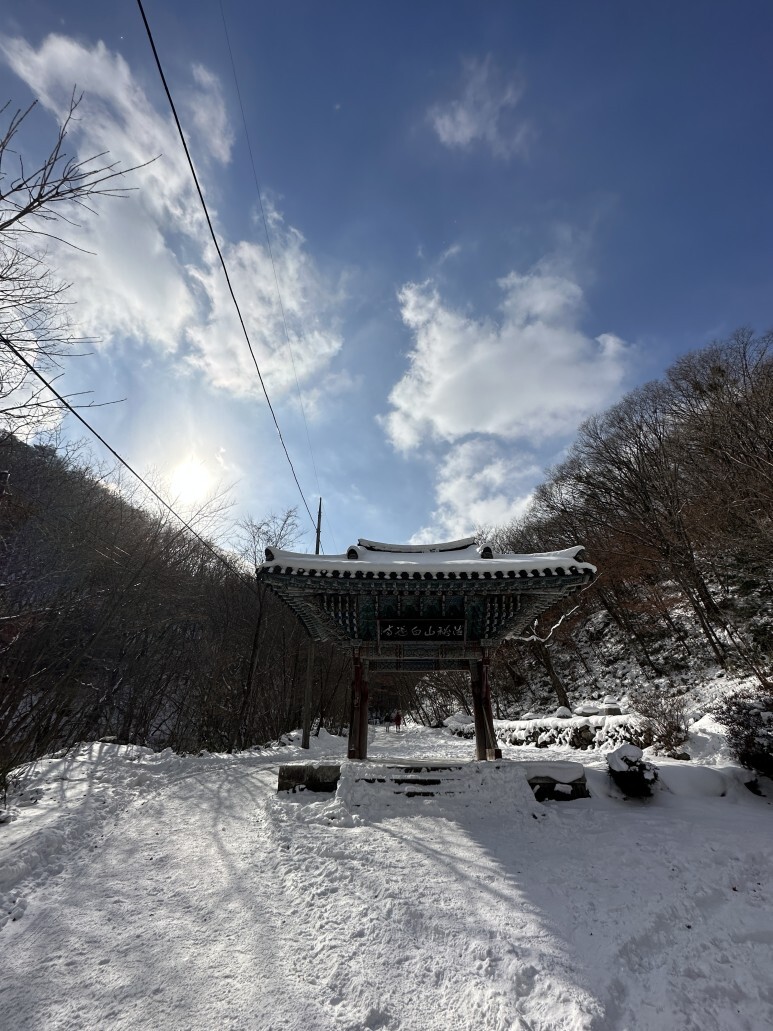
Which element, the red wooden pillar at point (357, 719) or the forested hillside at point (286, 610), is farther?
the forested hillside at point (286, 610)

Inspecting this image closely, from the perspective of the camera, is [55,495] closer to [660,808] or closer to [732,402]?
[660,808]

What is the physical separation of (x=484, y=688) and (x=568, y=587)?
8.31 ft

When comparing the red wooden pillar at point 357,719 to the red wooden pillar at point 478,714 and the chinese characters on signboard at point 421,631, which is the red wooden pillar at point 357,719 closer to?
the chinese characters on signboard at point 421,631

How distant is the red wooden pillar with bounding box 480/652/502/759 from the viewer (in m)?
7.30

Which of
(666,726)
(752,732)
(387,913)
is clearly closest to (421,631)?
(387,913)

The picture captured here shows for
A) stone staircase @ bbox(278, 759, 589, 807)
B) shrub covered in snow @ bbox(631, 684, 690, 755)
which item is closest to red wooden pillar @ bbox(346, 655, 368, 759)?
stone staircase @ bbox(278, 759, 589, 807)

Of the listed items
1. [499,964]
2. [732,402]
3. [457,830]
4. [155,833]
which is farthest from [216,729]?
[732,402]

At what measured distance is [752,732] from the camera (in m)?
6.30

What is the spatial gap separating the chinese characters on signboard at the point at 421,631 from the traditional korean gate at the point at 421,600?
0.02 m

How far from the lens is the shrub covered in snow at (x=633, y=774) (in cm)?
616

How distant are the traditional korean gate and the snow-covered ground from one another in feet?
7.46

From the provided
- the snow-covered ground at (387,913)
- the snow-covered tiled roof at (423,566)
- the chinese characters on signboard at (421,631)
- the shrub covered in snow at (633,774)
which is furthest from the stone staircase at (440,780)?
the snow-covered tiled roof at (423,566)

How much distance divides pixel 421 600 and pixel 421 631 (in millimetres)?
667

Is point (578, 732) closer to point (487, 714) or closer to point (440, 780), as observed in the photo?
point (487, 714)
